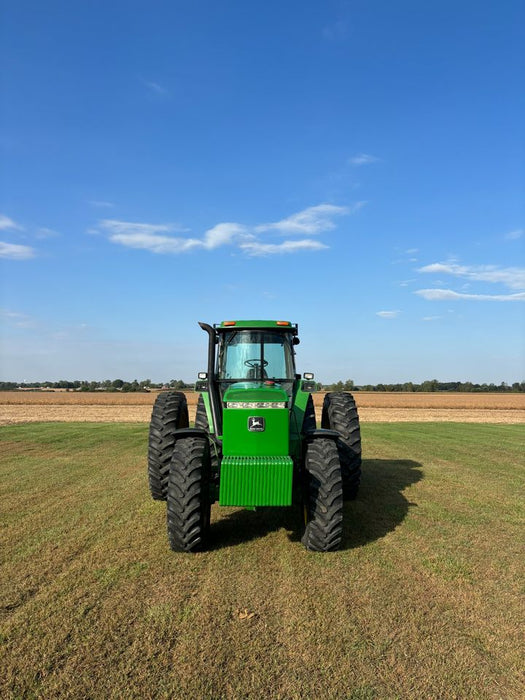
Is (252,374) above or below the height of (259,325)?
below

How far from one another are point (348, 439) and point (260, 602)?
350 centimetres

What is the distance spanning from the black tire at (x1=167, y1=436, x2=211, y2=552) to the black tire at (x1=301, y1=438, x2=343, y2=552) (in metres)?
1.15

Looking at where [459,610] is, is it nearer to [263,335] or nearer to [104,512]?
[263,335]

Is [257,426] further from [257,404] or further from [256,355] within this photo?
[256,355]

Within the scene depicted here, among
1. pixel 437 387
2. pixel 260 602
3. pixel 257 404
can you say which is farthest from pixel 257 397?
pixel 437 387

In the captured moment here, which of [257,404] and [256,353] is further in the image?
[256,353]

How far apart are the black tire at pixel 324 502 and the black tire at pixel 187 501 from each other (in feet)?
3.77

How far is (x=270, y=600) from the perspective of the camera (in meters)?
4.07

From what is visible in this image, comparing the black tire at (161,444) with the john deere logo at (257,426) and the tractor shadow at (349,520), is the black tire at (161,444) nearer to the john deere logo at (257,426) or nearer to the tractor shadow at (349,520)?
the tractor shadow at (349,520)

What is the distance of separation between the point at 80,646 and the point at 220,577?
1482 mm

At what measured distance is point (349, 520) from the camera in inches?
253

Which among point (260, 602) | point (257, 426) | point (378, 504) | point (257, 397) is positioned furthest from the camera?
point (378, 504)

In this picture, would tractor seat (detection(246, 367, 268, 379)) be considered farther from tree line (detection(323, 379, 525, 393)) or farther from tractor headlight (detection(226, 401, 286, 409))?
A: tree line (detection(323, 379, 525, 393))

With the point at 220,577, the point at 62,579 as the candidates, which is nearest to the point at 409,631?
the point at 220,577
